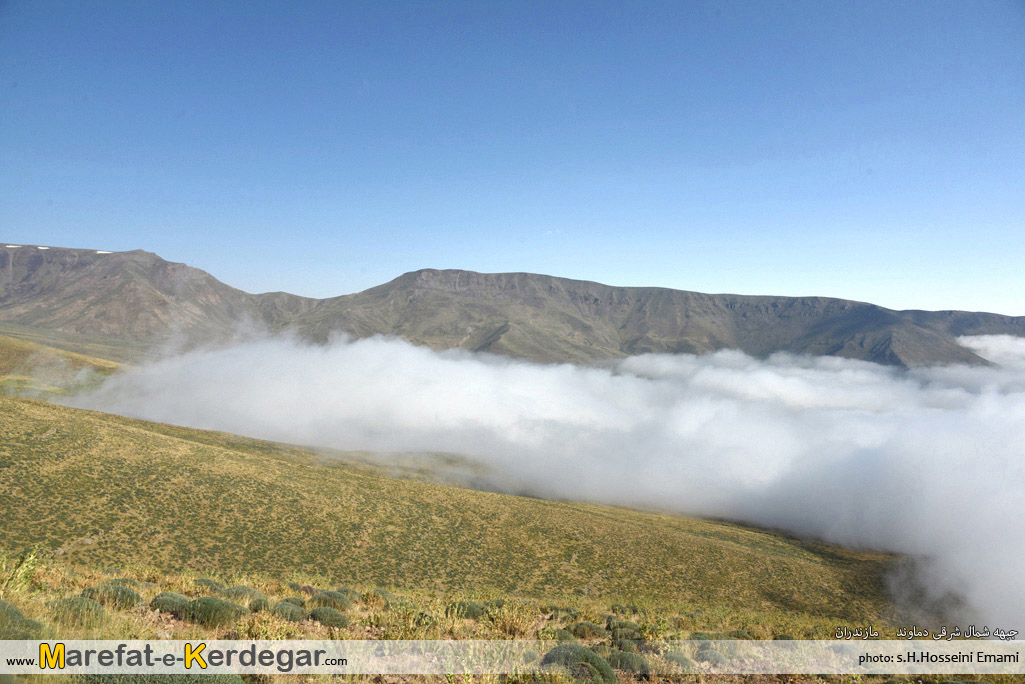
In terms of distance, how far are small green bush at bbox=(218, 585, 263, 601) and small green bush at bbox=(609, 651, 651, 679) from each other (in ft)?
36.7

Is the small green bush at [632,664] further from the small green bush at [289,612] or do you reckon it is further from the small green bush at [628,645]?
the small green bush at [289,612]

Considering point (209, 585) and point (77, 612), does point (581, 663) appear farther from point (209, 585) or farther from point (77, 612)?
point (209, 585)

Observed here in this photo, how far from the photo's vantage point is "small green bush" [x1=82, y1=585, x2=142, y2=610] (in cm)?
1131

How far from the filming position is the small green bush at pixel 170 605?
1148 cm

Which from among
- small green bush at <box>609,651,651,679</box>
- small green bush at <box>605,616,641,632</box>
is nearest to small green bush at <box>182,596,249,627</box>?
small green bush at <box>609,651,651,679</box>

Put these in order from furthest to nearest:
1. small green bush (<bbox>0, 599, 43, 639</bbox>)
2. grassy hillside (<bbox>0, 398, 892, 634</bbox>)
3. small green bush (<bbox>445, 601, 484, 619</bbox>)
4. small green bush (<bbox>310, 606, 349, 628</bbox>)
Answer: grassy hillside (<bbox>0, 398, 892, 634</bbox>)
small green bush (<bbox>445, 601, 484, 619</bbox>)
small green bush (<bbox>310, 606, 349, 628</bbox>)
small green bush (<bbox>0, 599, 43, 639</bbox>)

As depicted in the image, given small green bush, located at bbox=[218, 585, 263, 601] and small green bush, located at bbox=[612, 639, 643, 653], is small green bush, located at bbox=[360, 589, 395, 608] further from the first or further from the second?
small green bush, located at bbox=[612, 639, 643, 653]

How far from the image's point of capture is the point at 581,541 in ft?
177

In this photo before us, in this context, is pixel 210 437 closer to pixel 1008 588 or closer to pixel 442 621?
pixel 442 621

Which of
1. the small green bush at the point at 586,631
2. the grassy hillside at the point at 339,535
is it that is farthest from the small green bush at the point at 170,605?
the grassy hillside at the point at 339,535

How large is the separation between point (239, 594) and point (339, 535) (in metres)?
32.1

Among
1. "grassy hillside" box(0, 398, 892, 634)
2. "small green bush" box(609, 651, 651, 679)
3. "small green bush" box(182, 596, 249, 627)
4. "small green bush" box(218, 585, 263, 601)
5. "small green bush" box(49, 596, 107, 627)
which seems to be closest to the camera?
"small green bush" box(49, 596, 107, 627)

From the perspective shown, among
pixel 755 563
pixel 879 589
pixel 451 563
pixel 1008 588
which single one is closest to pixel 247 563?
pixel 451 563

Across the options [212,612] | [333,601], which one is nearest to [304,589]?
[333,601]
